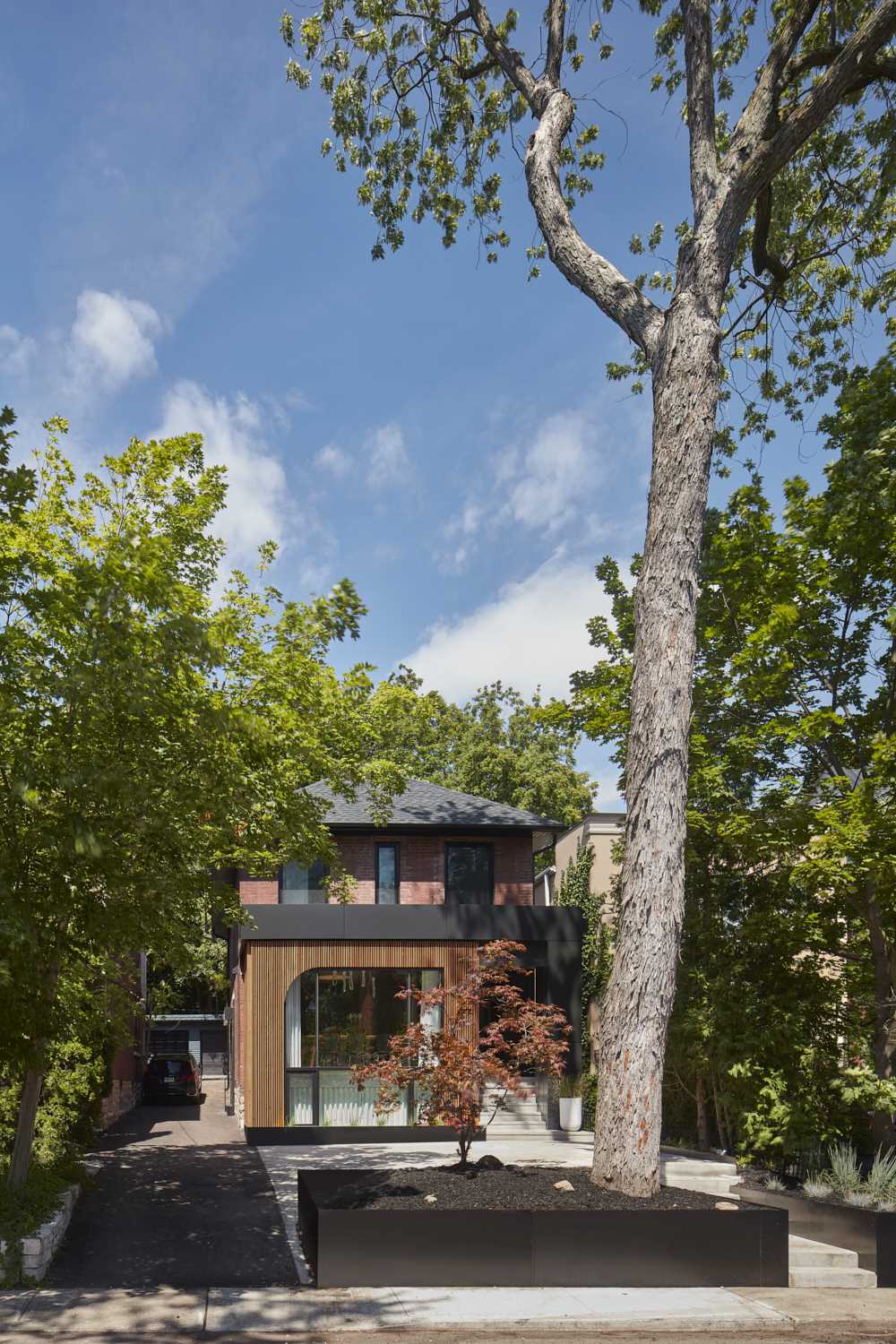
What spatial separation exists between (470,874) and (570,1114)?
18.6 ft

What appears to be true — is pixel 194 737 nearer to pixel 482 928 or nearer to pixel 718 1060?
pixel 718 1060

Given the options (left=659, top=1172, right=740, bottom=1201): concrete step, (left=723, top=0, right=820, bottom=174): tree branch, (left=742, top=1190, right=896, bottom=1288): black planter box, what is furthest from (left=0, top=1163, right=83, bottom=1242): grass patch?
(left=723, top=0, right=820, bottom=174): tree branch

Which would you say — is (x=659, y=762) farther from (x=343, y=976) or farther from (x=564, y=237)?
(x=343, y=976)

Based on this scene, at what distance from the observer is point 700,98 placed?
1359 centimetres

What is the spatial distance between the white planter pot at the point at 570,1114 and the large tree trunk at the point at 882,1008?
29.4 feet

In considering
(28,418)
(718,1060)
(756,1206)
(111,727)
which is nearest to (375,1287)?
(756,1206)

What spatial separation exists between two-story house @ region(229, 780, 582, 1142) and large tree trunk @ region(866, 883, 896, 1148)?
7.50 meters

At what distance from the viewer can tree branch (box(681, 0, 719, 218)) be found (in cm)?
1334

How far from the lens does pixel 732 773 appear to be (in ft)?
53.5

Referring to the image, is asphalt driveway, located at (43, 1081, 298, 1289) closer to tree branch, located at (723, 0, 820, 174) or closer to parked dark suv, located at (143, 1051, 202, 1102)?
parked dark suv, located at (143, 1051, 202, 1102)

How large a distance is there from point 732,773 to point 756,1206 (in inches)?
285

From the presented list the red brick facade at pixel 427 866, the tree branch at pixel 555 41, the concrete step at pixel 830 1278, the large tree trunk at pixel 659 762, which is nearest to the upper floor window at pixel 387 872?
the red brick facade at pixel 427 866

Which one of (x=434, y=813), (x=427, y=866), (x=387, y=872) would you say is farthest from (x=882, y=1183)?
(x=387, y=872)

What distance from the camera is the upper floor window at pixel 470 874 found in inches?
995
